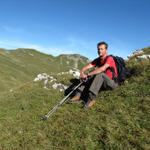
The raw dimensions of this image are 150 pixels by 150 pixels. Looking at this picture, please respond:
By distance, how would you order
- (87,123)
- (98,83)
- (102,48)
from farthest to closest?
1. (102,48)
2. (98,83)
3. (87,123)

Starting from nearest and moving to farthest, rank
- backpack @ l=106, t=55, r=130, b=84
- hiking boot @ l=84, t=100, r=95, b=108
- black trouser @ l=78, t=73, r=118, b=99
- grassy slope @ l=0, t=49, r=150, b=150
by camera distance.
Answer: grassy slope @ l=0, t=49, r=150, b=150 < black trouser @ l=78, t=73, r=118, b=99 < hiking boot @ l=84, t=100, r=95, b=108 < backpack @ l=106, t=55, r=130, b=84

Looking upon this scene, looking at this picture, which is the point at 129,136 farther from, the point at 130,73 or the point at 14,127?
the point at 130,73

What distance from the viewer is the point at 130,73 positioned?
18.4 metres

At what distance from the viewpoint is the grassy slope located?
38.4 ft

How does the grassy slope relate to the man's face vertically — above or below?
below

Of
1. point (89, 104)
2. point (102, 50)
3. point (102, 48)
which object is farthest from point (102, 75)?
point (89, 104)

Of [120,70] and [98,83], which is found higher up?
[120,70]

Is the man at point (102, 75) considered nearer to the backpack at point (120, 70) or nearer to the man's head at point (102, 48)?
the man's head at point (102, 48)

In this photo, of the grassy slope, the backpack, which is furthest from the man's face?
the grassy slope

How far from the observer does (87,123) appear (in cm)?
1323

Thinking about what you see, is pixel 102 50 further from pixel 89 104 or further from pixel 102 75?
pixel 89 104

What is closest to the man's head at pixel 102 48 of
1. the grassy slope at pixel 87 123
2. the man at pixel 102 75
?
the man at pixel 102 75

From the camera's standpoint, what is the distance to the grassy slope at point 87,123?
11703mm

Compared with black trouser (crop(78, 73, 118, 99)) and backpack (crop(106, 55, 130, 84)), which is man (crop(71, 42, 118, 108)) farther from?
backpack (crop(106, 55, 130, 84))
